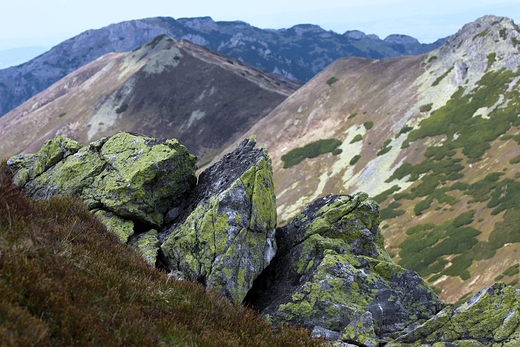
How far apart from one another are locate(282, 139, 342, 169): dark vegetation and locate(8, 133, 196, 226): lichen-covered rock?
202ft

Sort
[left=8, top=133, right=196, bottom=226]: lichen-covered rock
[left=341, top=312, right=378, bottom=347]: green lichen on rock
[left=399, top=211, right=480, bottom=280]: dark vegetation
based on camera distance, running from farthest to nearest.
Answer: [left=399, top=211, right=480, bottom=280]: dark vegetation, [left=8, top=133, right=196, bottom=226]: lichen-covered rock, [left=341, top=312, right=378, bottom=347]: green lichen on rock

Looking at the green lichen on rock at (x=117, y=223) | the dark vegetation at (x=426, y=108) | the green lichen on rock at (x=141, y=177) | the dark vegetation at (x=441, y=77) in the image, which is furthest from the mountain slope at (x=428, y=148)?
the green lichen on rock at (x=117, y=223)

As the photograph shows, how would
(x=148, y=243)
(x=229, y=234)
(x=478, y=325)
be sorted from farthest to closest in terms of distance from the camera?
(x=148, y=243), (x=229, y=234), (x=478, y=325)

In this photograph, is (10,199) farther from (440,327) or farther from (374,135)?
(374,135)

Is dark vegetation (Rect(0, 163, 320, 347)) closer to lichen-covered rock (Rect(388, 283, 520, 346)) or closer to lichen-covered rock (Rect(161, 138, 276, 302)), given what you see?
lichen-covered rock (Rect(161, 138, 276, 302))

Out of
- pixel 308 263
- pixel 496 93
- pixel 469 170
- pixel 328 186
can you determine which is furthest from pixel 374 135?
pixel 308 263

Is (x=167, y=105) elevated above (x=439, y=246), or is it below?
above

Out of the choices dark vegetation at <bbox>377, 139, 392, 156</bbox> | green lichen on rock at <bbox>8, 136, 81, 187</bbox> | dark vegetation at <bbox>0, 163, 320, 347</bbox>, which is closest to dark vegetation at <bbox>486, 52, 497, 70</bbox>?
dark vegetation at <bbox>377, 139, 392, 156</bbox>

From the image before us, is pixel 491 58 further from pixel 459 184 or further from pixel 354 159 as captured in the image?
pixel 459 184

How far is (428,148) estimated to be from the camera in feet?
204

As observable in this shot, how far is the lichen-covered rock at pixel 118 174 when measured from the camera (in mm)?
16141

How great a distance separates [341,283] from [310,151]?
226 ft

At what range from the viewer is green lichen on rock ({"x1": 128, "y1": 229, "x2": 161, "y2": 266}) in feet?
44.7

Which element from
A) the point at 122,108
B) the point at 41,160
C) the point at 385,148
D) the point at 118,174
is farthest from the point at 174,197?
the point at 122,108
